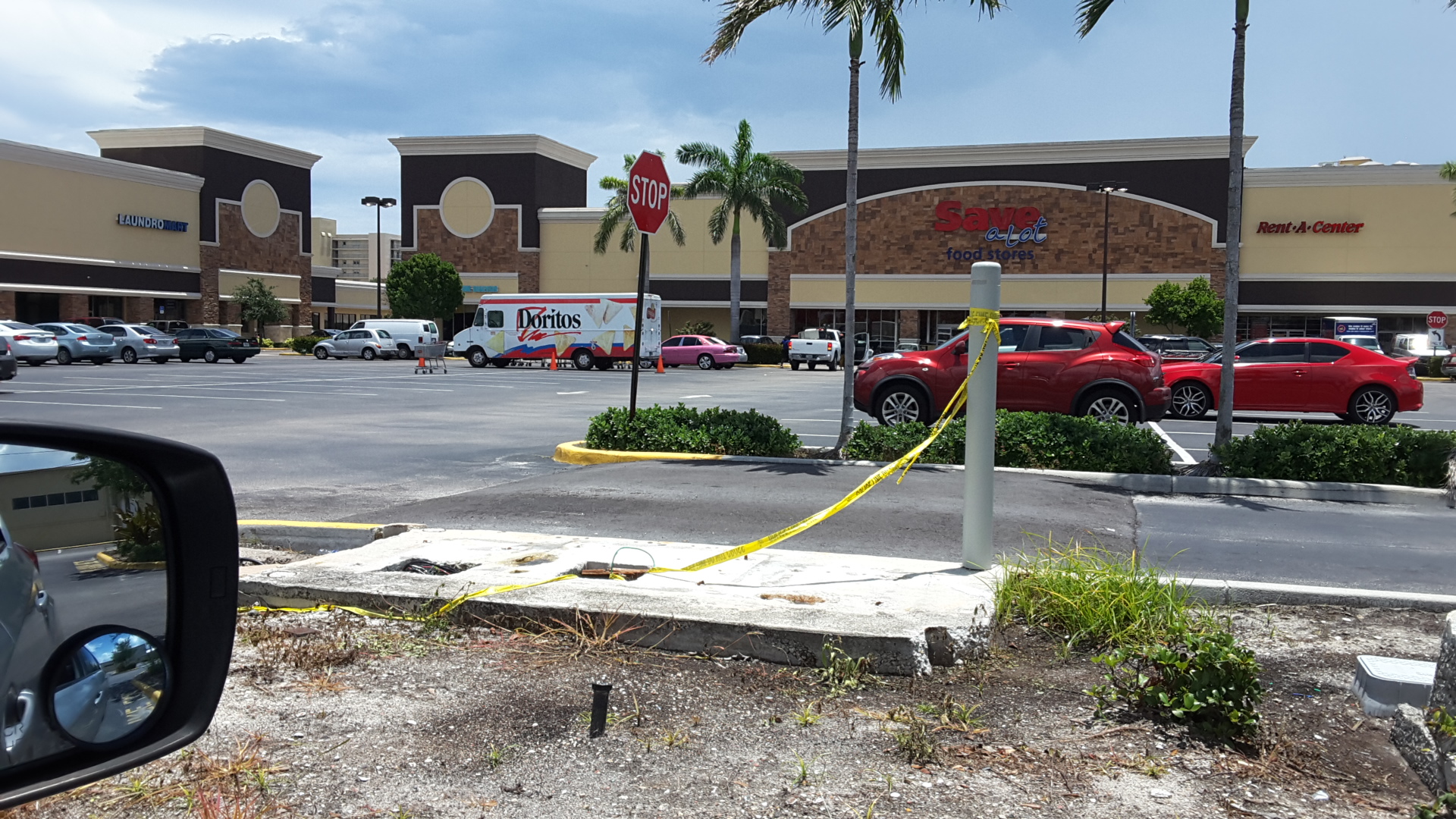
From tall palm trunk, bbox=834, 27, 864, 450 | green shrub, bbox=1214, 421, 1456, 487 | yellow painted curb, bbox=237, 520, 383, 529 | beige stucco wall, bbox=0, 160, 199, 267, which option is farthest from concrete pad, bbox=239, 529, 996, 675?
beige stucco wall, bbox=0, 160, 199, 267

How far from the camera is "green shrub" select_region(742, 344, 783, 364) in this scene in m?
50.2

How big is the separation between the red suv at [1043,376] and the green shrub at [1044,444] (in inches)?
104

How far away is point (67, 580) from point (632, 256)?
202ft

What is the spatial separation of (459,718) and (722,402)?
62.2ft

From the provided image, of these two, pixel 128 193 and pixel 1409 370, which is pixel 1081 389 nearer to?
pixel 1409 370

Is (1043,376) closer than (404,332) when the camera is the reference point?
Yes

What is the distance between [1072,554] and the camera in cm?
571

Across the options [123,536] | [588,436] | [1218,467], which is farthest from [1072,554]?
[588,436]

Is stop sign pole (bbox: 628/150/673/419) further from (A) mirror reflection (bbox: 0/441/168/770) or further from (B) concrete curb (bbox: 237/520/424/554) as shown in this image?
(A) mirror reflection (bbox: 0/441/168/770)

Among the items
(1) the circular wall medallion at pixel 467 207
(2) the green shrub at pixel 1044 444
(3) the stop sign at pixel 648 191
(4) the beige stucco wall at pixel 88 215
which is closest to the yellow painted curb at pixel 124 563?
(3) the stop sign at pixel 648 191

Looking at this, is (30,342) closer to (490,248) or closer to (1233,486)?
(490,248)

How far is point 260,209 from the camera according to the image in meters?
69.1

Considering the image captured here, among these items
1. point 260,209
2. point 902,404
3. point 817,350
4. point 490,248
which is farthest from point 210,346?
point 902,404

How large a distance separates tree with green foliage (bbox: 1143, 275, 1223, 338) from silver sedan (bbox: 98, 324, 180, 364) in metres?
41.7
